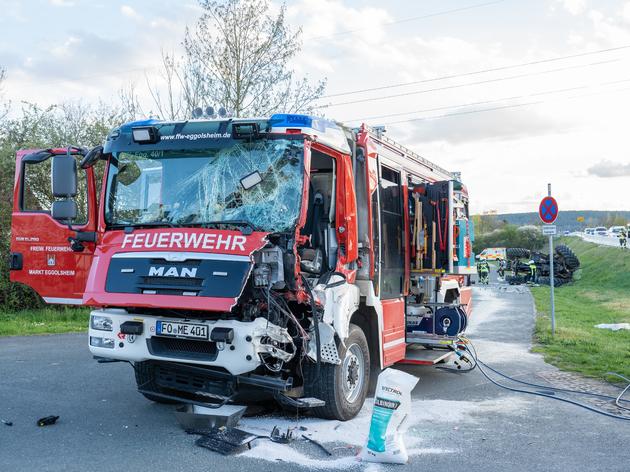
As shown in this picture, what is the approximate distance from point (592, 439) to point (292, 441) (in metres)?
2.80

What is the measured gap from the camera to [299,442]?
5672 mm

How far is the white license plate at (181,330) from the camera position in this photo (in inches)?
216

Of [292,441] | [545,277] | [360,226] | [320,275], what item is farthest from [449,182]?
[545,277]

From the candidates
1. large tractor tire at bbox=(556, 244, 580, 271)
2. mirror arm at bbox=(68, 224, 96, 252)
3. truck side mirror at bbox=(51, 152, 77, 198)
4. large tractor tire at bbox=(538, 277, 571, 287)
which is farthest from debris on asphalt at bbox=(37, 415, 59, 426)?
large tractor tire at bbox=(556, 244, 580, 271)

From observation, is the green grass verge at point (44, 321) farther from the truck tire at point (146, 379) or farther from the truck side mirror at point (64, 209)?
the truck side mirror at point (64, 209)

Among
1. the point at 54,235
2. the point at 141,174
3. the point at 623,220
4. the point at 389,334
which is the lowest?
the point at 389,334

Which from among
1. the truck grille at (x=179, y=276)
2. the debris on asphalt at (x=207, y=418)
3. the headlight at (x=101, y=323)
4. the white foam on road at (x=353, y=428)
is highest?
the truck grille at (x=179, y=276)

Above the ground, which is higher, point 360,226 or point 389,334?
point 360,226

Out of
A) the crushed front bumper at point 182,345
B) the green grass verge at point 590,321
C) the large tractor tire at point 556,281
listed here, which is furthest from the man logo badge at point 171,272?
the large tractor tire at point 556,281

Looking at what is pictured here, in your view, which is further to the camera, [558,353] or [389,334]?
[558,353]

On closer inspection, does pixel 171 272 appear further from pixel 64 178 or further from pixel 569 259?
pixel 569 259

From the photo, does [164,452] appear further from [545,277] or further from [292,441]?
[545,277]

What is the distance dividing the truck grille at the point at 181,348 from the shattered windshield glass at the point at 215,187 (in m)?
1.10

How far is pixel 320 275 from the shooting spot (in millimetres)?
6246
